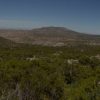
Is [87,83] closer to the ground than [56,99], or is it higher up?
higher up

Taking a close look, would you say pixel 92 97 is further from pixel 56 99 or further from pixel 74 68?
pixel 74 68

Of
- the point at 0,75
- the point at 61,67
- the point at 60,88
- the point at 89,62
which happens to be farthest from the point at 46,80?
the point at 89,62

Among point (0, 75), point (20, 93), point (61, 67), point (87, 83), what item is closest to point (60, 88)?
point (87, 83)

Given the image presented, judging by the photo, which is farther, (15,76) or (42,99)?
(15,76)

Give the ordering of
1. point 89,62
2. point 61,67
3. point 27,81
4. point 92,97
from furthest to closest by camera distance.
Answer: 1. point 89,62
2. point 61,67
3. point 27,81
4. point 92,97

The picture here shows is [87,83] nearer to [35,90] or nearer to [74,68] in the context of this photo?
[35,90]

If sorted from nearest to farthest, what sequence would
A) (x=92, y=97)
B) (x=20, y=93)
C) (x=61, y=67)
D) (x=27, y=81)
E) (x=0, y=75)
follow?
1. (x=92, y=97)
2. (x=20, y=93)
3. (x=27, y=81)
4. (x=0, y=75)
5. (x=61, y=67)

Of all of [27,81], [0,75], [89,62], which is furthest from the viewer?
[89,62]

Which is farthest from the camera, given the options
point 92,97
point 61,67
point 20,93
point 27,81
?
point 61,67

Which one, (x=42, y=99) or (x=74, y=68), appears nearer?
(x=42, y=99)
